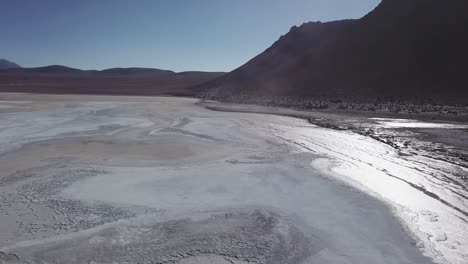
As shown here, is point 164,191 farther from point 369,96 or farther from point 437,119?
point 369,96

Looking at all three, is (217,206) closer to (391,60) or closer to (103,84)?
(391,60)

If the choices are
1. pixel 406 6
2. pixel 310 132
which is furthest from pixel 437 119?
pixel 406 6

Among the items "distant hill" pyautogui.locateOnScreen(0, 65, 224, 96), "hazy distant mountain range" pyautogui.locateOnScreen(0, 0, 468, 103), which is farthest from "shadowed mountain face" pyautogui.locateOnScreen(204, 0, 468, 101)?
"distant hill" pyautogui.locateOnScreen(0, 65, 224, 96)

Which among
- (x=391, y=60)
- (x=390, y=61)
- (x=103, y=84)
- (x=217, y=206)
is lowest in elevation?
(x=217, y=206)

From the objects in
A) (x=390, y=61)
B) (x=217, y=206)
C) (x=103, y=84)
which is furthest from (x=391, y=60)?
(x=103, y=84)

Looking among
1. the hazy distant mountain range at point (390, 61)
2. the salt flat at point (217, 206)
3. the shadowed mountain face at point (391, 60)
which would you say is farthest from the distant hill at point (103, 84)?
the salt flat at point (217, 206)
